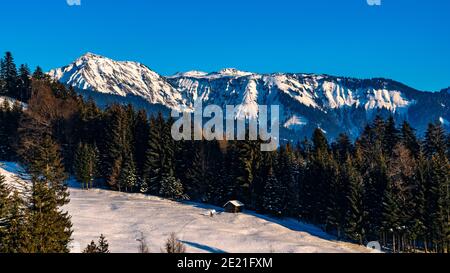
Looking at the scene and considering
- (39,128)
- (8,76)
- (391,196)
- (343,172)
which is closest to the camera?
(391,196)

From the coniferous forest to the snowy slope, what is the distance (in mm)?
3840

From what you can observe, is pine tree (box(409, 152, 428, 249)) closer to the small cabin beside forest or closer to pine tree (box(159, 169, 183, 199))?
the small cabin beside forest

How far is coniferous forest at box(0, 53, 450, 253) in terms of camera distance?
6122 cm

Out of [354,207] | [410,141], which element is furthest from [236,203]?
[410,141]

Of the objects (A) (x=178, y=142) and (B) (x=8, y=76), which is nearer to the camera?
(A) (x=178, y=142)

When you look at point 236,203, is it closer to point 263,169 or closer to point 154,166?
point 263,169

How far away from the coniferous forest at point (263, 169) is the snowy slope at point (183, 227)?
12.6 ft

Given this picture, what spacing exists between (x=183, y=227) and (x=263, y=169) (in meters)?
24.6

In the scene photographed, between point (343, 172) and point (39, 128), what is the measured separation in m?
61.7

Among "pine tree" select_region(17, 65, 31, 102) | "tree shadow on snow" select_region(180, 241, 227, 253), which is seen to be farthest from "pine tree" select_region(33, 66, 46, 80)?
"tree shadow on snow" select_region(180, 241, 227, 253)
